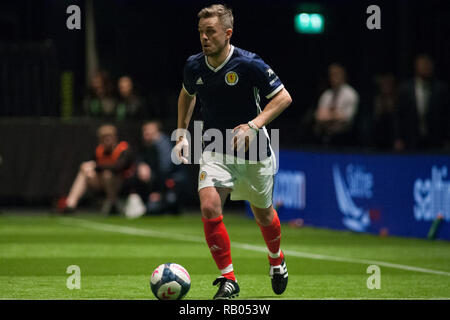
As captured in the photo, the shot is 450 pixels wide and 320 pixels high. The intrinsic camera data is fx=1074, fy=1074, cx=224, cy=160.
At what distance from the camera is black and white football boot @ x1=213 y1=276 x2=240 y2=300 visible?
829cm

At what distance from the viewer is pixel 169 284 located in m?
8.32

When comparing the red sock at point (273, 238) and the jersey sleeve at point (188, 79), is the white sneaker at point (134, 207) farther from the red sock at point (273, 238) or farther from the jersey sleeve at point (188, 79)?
the jersey sleeve at point (188, 79)

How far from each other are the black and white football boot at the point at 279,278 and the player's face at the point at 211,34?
1899 millimetres

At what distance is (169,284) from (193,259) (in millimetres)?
3856

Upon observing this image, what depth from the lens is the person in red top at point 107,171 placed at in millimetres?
19438

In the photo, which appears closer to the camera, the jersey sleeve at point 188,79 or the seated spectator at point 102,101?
the jersey sleeve at point 188,79

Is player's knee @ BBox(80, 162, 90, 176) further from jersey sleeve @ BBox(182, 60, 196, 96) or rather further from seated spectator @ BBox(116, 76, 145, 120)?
jersey sleeve @ BBox(182, 60, 196, 96)

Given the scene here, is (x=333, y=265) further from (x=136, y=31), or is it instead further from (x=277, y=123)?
(x=136, y=31)

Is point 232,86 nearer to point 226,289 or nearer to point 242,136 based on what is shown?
point 242,136

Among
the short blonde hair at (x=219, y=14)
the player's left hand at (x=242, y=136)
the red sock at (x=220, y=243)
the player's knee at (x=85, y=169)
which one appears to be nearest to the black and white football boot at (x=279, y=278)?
the red sock at (x=220, y=243)

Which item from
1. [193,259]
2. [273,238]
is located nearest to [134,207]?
[193,259]
